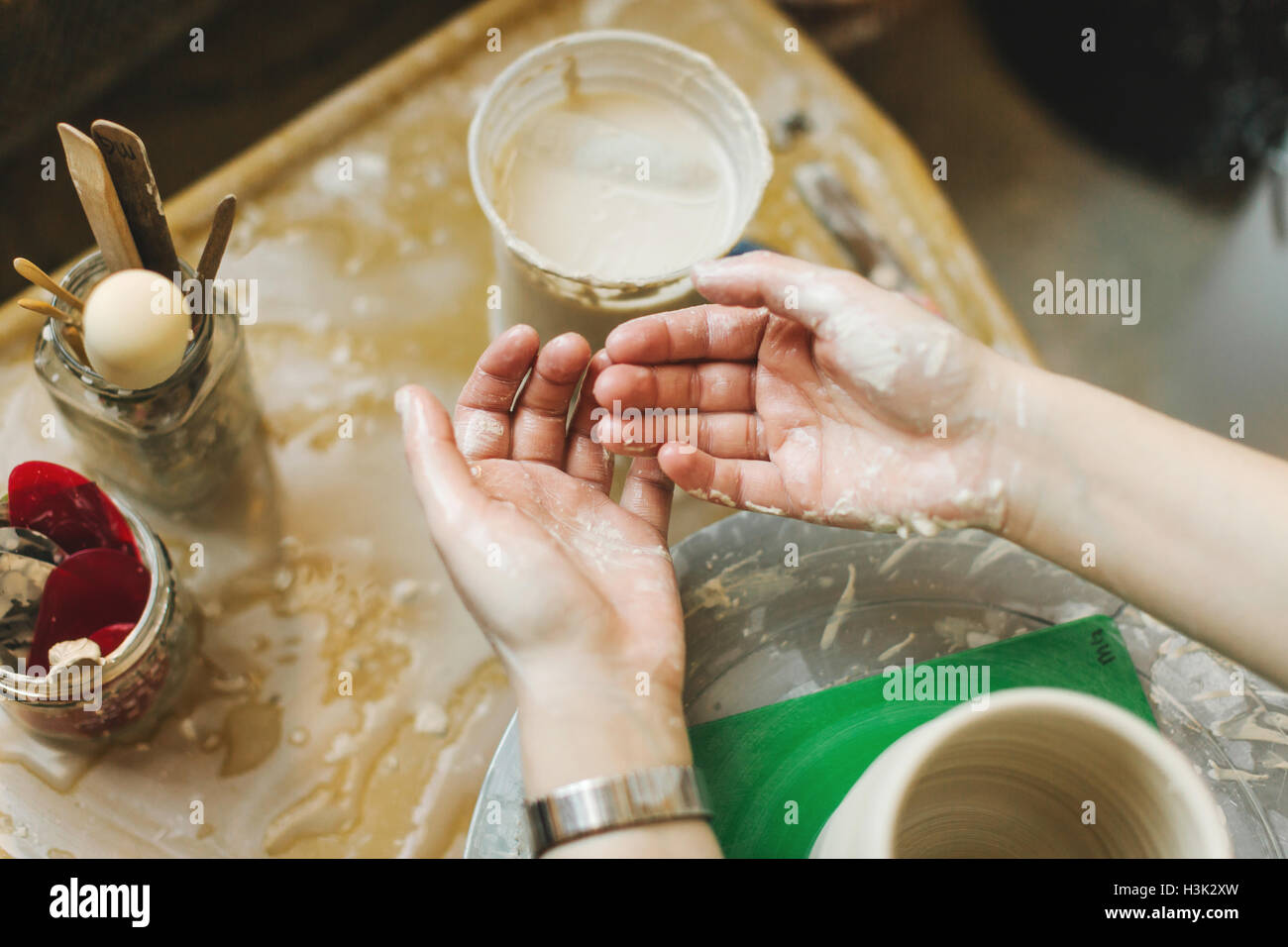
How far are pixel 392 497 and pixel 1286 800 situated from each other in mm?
826

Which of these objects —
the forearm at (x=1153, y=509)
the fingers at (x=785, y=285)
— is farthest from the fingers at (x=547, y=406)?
the forearm at (x=1153, y=509)

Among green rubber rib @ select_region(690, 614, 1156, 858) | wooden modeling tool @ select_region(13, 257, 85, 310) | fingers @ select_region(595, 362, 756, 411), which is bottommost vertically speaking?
green rubber rib @ select_region(690, 614, 1156, 858)

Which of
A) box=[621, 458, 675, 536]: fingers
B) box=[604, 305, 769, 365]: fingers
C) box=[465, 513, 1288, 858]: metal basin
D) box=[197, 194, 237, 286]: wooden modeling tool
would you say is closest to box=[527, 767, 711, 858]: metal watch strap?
box=[465, 513, 1288, 858]: metal basin

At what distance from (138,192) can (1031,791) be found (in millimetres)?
749

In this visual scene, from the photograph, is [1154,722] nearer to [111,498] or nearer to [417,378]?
[417,378]

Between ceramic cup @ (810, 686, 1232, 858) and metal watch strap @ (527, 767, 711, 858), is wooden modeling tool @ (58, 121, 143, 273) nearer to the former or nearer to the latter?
metal watch strap @ (527, 767, 711, 858)

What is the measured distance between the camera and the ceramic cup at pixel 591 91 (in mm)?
776

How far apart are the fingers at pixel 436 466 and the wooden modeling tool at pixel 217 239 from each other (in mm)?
177

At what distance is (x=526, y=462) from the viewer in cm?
77

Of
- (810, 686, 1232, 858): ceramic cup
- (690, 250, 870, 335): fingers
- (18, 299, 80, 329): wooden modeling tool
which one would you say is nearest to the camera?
(810, 686, 1232, 858): ceramic cup

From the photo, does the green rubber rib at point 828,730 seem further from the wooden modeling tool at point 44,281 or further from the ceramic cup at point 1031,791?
the wooden modeling tool at point 44,281

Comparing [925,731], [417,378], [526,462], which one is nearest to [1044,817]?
[925,731]

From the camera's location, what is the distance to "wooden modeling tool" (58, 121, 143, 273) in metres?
0.61

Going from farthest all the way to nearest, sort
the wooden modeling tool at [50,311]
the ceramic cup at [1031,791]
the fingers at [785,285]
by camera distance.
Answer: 1. the fingers at [785,285]
2. the wooden modeling tool at [50,311]
3. the ceramic cup at [1031,791]
